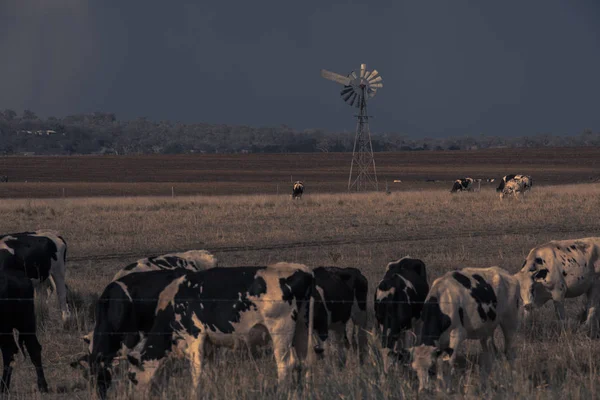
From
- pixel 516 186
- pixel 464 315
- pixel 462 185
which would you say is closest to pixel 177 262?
pixel 464 315

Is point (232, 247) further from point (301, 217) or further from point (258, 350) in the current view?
point (258, 350)

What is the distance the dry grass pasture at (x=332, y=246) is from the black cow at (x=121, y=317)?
0.33m

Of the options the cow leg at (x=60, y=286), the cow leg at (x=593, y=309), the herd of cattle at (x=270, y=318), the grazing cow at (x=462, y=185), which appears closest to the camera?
the herd of cattle at (x=270, y=318)

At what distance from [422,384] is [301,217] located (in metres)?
25.0

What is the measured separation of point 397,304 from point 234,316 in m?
2.16

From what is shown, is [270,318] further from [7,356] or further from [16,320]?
[7,356]

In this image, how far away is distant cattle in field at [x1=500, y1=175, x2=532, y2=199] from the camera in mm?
46447

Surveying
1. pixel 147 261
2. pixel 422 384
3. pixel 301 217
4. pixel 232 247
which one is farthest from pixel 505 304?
pixel 301 217

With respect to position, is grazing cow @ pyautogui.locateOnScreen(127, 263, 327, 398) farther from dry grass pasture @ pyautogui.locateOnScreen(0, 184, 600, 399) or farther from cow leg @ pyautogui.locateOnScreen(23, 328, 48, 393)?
cow leg @ pyautogui.locateOnScreen(23, 328, 48, 393)

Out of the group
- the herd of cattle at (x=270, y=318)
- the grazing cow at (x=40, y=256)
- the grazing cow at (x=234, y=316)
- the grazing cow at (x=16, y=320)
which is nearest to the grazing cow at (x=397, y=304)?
the herd of cattle at (x=270, y=318)

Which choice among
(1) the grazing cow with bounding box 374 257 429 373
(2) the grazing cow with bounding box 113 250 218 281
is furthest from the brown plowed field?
(1) the grazing cow with bounding box 374 257 429 373

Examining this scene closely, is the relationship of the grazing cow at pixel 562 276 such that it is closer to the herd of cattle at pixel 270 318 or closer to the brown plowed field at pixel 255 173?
the herd of cattle at pixel 270 318

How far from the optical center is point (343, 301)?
11.1 meters

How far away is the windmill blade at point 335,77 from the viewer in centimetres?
6446
